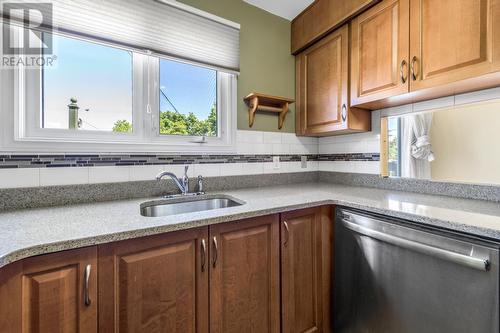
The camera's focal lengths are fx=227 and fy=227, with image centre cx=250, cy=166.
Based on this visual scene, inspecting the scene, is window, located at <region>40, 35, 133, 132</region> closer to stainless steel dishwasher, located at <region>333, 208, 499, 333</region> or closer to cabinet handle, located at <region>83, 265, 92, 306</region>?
cabinet handle, located at <region>83, 265, 92, 306</region>

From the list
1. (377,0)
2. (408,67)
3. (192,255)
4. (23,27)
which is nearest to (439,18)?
(408,67)

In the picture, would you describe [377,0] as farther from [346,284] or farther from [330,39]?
[346,284]

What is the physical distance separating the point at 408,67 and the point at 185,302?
1687 mm

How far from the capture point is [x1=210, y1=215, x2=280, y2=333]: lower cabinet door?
1041mm

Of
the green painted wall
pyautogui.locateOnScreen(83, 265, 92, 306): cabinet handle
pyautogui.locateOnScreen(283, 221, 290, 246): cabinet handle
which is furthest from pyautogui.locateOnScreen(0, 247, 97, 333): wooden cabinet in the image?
the green painted wall

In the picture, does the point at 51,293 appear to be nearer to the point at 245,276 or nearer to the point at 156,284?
the point at 156,284

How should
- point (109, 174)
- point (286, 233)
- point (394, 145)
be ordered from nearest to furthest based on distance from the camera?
point (286, 233), point (109, 174), point (394, 145)

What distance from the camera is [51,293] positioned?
74cm

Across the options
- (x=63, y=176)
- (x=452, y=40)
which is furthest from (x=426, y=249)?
(x=63, y=176)

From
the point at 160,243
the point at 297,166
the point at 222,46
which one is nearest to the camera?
the point at 160,243

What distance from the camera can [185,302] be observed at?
37.9 inches

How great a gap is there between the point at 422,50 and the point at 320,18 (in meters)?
0.85

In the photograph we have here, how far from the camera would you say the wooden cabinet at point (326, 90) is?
1695mm

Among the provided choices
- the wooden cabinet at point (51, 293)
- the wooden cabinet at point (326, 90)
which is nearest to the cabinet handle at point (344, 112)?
the wooden cabinet at point (326, 90)
